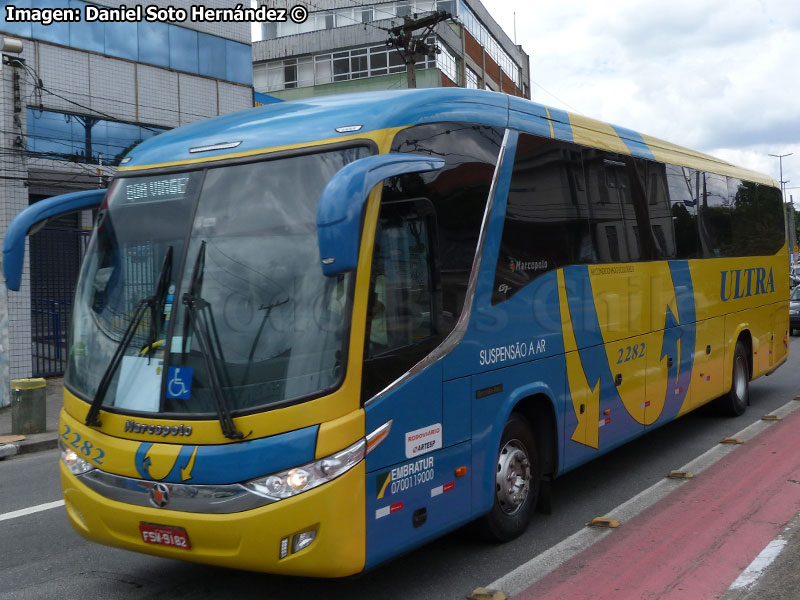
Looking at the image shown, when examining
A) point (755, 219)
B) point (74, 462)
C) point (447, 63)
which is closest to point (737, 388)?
point (755, 219)

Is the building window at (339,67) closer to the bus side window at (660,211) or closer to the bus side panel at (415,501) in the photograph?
the bus side window at (660,211)

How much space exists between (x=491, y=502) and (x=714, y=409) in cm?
693

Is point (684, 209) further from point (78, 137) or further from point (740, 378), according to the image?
point (78, 137)

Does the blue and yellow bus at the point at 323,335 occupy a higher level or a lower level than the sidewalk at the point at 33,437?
higher

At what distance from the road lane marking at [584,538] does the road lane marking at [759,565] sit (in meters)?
1.09

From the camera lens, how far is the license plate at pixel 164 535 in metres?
4.50

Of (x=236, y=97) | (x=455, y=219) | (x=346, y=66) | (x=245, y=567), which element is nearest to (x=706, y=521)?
(x=455, y=219)

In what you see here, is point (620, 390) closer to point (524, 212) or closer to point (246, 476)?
point (524, 212)

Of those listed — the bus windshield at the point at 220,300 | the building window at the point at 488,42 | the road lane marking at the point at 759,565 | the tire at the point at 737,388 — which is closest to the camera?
the bus windshield at the point at 220,300

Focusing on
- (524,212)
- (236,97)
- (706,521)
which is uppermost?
(236,97)

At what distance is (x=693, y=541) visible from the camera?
238 inches

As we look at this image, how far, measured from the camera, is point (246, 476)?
4.36 m

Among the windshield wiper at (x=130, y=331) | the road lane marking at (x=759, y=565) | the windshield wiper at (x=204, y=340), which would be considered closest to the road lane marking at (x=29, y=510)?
the windshield wiper at (x=130, y=331)

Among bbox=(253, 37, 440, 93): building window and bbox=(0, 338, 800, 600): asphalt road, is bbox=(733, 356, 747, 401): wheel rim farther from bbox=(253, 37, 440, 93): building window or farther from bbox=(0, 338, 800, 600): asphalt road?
bbox=(253, 37, 440, 93): building window
